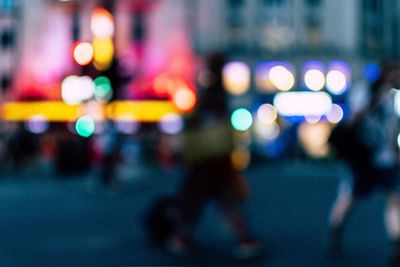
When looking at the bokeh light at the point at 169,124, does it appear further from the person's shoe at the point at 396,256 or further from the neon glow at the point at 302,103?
the person's shoe at the point at 396,256

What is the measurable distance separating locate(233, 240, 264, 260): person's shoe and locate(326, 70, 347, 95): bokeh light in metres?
38.3

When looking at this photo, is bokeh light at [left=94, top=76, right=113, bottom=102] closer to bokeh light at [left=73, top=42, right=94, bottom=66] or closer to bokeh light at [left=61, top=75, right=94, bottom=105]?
bokeh light at [left=73, top=42, right=94, bottom=66]

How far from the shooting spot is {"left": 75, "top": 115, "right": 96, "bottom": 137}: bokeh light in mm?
34791

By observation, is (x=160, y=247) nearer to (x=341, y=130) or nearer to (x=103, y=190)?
(x=341, y=130)

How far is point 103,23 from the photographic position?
20.8 m

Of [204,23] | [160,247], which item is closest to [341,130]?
[160,247]

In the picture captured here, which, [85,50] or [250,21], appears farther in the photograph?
[250,21]

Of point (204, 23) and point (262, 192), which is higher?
point (204, 23)

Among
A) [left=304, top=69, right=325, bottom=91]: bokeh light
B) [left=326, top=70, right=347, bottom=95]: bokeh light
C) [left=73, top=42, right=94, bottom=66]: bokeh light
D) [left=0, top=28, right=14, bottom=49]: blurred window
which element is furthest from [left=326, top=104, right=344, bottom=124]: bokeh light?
[left=0, top=28, right=14, bottom=49]: blurred window

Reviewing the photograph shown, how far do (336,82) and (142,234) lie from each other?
37732mm

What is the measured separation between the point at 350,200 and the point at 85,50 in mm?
27854

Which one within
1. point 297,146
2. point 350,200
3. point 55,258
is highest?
point 297,146

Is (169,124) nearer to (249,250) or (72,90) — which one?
(72,90)

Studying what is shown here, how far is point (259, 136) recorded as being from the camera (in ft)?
143
